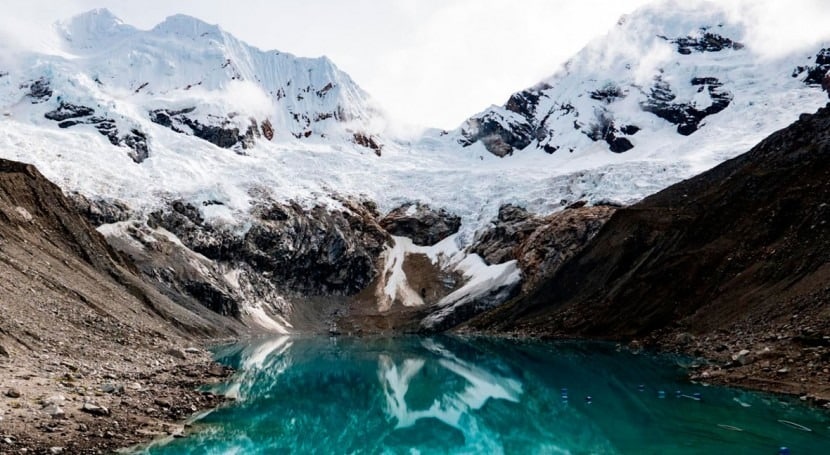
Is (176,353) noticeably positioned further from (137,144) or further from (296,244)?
(137,144)

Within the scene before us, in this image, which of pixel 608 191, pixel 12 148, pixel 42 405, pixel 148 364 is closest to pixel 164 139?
pixel 12 148

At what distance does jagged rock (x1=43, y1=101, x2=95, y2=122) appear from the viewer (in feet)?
554

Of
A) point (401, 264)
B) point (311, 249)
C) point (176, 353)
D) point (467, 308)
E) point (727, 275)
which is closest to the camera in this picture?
point (176, 353)

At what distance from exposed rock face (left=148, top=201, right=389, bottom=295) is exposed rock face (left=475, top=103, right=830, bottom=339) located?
54.4 m

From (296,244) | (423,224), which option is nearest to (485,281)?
(296,244)

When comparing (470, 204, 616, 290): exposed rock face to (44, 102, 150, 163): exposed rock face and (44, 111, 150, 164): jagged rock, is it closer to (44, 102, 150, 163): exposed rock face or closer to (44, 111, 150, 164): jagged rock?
(44, 111, 150, 164): jagged rock

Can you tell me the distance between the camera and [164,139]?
17525 centimetres

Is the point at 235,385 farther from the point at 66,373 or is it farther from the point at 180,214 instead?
the point at 180,214

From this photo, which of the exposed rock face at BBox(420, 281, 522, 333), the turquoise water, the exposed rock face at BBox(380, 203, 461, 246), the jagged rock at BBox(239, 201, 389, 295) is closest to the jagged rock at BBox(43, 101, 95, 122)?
the jagged rock at BBox(239, 201, 389, 295)

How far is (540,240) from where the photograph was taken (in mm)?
110875

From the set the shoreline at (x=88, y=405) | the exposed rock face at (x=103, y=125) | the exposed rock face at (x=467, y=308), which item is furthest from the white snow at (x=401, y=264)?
the shoreline at (x=88, y=405)

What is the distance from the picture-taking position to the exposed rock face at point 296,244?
12338cm

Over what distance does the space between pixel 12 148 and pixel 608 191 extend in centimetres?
13435

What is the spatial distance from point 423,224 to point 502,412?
12817 centimetres
